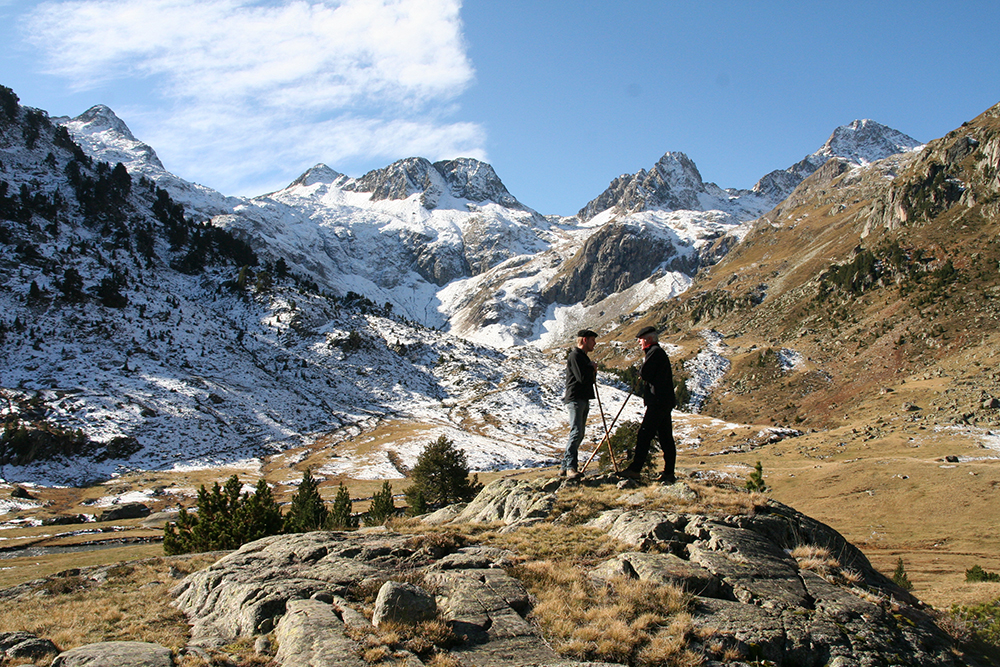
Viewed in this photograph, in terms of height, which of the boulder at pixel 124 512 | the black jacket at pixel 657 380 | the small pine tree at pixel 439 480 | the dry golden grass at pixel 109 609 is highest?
the black jacket at pixel 657 380

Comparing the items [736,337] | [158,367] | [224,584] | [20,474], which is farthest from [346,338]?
[224,584]

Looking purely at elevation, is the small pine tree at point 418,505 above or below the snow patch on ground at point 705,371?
below

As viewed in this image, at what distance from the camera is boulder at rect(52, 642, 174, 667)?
7816 millimetres

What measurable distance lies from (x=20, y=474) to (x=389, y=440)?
55457 mm

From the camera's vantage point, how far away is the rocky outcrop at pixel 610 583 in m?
8.02

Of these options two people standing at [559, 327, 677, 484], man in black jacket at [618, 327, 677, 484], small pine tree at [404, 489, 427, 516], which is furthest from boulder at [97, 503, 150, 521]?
man in black jacket at [618, 327, 677, 484]

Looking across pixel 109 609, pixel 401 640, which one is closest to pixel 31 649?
pixel 109 609

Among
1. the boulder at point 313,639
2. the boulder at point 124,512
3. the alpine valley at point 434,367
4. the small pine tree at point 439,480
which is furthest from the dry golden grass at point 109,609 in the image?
the boulder at point 124,512

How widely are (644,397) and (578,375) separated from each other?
6.30 ft

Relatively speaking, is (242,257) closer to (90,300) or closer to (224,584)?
(90,300)

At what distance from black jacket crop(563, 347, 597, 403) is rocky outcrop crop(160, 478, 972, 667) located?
317 cm

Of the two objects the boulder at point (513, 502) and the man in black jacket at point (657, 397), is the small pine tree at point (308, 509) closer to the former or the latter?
the boulder at point (513, 502)

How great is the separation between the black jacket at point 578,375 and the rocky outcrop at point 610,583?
317cm

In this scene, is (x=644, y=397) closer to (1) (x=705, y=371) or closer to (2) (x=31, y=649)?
(2) (x=31, y=649)
